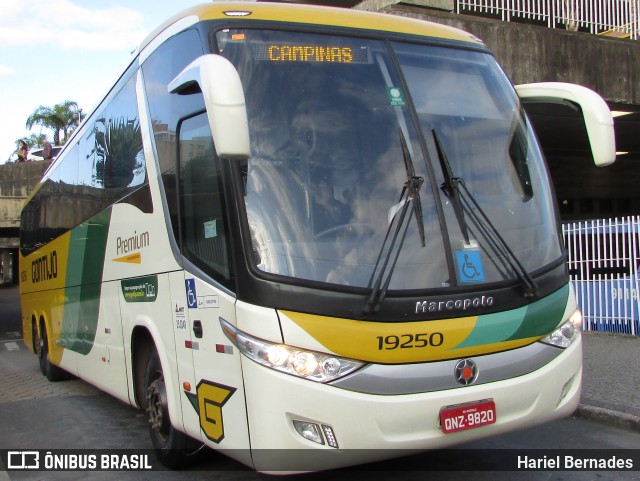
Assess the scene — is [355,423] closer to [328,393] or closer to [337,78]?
[328,393]

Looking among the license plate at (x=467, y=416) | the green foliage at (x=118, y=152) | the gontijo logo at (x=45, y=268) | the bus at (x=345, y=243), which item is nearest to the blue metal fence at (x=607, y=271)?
the bus at (x=345, y=243)

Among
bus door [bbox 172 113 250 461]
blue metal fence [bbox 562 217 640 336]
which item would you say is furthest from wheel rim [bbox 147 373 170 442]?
blue metal fence [bbox 562 217 640 336]

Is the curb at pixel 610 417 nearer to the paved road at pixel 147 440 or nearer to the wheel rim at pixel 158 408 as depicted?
the paved road at pixel 147 440

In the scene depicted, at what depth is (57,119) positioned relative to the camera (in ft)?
175

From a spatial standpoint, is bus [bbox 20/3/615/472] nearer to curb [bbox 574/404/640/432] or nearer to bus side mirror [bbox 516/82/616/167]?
bus side mirror [bbox 516/82/616/167]

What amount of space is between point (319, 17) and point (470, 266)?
2.03 meters

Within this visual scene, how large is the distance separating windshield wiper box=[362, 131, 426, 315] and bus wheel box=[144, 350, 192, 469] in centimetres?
219

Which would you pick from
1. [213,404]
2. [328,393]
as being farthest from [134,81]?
[328,393]

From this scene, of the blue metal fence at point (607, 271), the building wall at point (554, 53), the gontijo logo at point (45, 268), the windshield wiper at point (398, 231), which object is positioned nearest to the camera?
the windshield wiper at point (398, 231)

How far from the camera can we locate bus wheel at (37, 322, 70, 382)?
420 inches

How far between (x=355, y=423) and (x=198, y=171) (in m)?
1.98

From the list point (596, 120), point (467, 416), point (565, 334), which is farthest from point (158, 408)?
point (596, 120)

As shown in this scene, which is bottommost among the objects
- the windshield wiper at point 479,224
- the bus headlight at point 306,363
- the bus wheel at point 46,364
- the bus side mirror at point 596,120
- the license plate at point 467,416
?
the bus wheel at point 46,364

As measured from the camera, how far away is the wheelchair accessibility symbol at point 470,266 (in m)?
4.17
